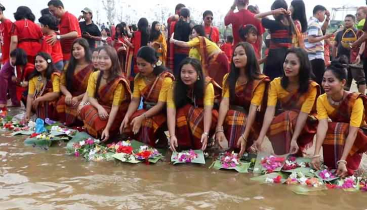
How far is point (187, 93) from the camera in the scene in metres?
4.24

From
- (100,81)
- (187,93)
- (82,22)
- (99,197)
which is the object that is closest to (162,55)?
(82,22)

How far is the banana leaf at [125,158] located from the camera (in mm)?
3871

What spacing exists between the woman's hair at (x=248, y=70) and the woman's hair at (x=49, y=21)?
3.30m

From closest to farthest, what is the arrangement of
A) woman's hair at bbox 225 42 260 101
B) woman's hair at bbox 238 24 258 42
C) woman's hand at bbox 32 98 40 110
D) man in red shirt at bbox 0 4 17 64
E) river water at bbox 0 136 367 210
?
1. river water at bbox 0 136 367 210
2. woman's hair at bbox 225 42 260 101
3. woman's hand at bbox 32 98 40 110
4. woman's hair at bbox 238 24 258 42
5. man in red shirt at bbox 0 4 17 64

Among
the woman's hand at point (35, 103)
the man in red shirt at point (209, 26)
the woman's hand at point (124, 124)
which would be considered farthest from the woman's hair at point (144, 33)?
the woman's hand at point (124, 124)

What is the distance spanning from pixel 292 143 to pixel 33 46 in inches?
181

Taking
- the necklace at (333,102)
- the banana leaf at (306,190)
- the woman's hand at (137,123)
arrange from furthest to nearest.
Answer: the woman's hand at (137,123), the necklace at (333,102), the banana leaf at (306,190)

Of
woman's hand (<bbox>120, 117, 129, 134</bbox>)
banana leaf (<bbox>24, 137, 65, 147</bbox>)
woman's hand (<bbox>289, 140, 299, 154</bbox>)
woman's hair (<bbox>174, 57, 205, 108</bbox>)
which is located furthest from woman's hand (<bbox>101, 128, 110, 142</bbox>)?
Answer: woman's hand (<bbox>289, 140, 299, 154</bbox>)

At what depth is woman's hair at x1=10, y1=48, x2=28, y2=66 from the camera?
20.4 feet

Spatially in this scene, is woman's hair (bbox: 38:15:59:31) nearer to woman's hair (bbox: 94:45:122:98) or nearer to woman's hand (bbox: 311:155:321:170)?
woman's hair (bbox: 94:45:122:98)

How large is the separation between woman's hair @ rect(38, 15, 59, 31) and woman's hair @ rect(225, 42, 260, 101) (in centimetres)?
330

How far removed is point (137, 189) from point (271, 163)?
1.25 m

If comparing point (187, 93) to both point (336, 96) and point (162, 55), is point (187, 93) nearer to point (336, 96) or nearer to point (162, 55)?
point (336, 96)

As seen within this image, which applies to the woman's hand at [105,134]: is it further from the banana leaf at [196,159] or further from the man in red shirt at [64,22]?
the man in red shirt at [64,22]
